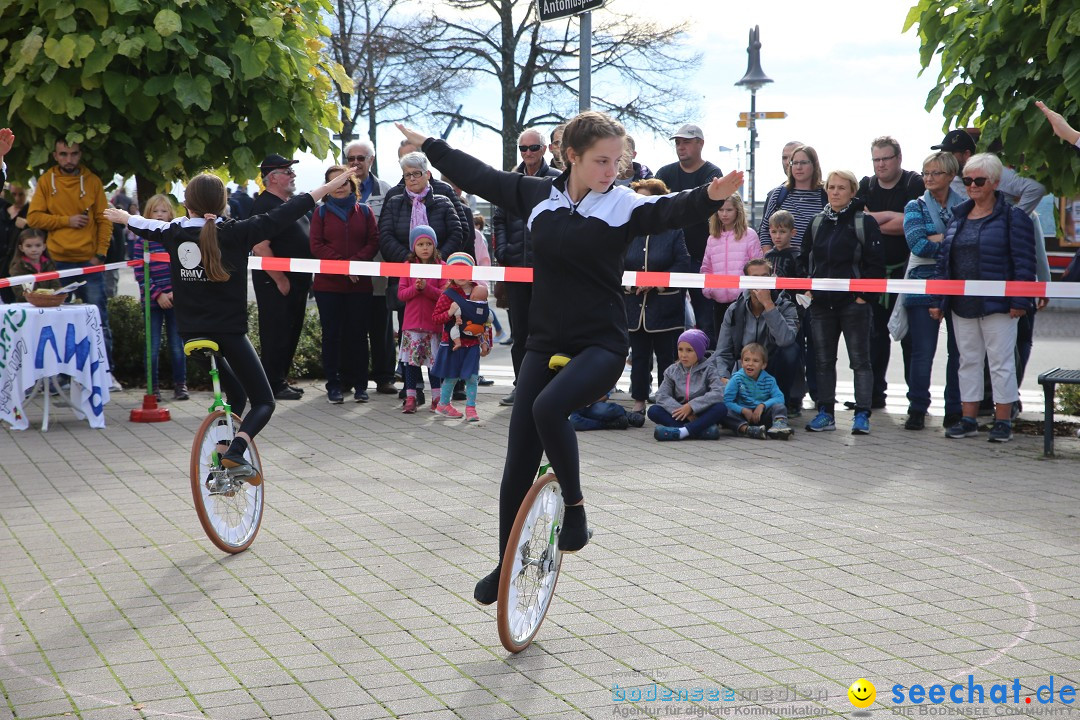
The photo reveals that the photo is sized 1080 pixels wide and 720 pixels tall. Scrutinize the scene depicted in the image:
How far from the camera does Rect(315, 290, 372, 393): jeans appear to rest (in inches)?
461

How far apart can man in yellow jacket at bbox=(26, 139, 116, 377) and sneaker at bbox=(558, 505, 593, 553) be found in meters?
7.94

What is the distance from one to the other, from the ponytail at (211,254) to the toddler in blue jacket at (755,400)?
4.76 meters

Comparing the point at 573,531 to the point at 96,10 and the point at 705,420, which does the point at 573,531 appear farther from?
the point at 96,10

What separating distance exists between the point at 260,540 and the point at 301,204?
1873 millimetres

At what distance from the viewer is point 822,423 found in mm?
10266

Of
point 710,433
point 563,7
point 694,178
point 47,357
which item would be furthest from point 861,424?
point 47,357

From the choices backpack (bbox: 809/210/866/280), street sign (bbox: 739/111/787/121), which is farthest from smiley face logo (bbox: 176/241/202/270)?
street sign (bbox: 739/111/787/121)

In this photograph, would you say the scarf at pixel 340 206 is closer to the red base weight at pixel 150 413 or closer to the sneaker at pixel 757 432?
the red base weight at pixel 150 413

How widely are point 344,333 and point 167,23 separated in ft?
10.6

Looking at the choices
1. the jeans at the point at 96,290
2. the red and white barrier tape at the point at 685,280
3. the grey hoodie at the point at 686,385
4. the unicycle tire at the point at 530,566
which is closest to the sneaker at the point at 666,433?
the grey hoodie at the point at 686,385

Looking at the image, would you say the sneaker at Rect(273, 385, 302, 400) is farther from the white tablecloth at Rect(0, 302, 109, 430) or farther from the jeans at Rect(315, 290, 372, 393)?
the white tablecloth at Rect(0, 302, 109, 430)

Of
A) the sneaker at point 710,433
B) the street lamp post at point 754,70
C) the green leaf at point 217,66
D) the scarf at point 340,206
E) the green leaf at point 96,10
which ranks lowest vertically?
the sneaker at point 710,433

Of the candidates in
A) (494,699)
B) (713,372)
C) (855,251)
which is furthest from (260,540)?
(855,251)

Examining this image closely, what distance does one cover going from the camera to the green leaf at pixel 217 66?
10.9 meters
